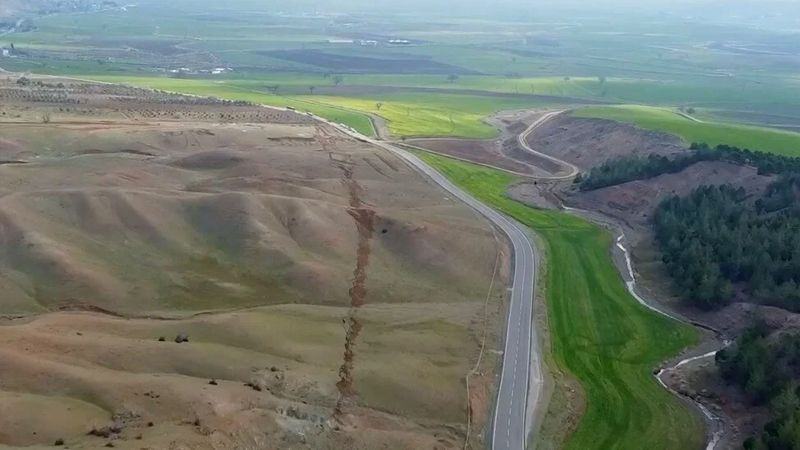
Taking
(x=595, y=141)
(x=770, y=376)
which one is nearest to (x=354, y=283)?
(x=770, y=376)

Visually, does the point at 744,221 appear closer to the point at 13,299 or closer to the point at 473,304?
the point at 473,304

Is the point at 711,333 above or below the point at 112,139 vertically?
below

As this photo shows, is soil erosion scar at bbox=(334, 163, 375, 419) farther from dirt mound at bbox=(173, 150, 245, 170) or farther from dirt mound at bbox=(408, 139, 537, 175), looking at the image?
dirt mound at bbox=(408, 139, 537, 175)

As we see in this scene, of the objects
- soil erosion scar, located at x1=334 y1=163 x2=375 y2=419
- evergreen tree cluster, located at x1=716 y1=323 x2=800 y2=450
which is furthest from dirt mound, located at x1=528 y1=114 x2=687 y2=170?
evergreen tree cluster, located at x1=716 y1=323 x2=800 y2=450

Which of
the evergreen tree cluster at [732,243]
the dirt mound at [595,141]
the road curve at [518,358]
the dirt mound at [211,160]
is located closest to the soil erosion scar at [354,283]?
the road curve at [518,358]

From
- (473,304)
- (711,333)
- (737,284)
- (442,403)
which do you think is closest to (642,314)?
(711,333)

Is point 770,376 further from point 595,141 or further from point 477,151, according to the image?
point 595,141
